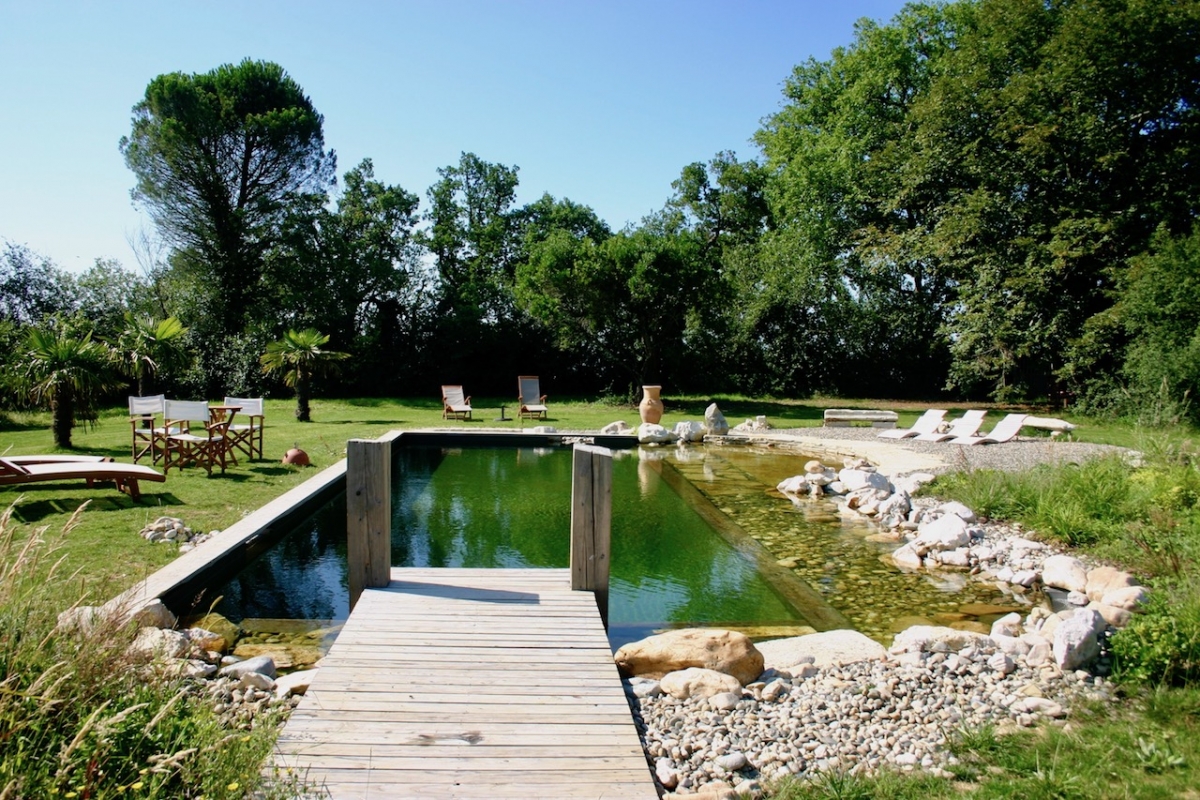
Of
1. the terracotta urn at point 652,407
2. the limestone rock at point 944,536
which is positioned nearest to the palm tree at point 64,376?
the terracotta urn at point 652,407

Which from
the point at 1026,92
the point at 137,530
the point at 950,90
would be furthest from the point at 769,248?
the point at 137,530

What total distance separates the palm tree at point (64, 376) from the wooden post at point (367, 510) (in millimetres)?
7157

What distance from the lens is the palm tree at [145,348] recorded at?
11836 mm

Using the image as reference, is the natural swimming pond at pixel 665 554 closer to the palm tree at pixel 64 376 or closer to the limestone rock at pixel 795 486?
the limestone rock at pixel 795 486

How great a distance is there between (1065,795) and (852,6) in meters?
23.9

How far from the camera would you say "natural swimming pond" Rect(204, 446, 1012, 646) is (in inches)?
188

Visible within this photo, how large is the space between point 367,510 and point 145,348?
403 inches

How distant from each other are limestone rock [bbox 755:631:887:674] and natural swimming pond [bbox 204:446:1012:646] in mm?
404

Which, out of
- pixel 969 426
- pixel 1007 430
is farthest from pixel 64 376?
pixel 1007 430

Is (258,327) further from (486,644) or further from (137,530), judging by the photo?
(486,644)

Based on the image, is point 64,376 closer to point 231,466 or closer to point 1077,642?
point 231,466

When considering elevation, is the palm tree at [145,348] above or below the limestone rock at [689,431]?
above

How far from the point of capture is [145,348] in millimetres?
11945

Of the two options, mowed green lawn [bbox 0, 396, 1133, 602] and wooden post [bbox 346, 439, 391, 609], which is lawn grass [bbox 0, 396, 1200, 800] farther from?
wooden post [bbox 346, 439, 391, 609]
